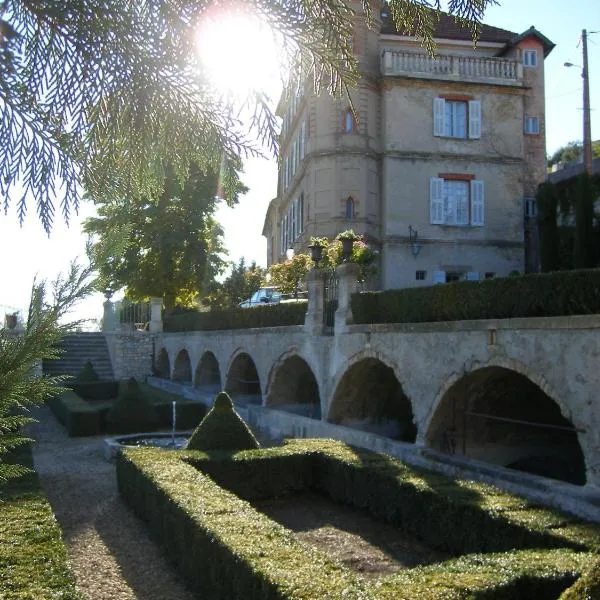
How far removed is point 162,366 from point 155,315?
2367 mm

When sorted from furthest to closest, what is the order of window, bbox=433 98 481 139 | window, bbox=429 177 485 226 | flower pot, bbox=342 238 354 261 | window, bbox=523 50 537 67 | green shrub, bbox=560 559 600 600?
1. window, bbox=523 50 537 67
2. window, bbox=433 98 481 139
3. window, bbox=429 177 485 226
4. flower pot, bbox=342 238 354 261
5. green shrub, bbox=560 559 600 600

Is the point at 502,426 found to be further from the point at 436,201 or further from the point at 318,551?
the point at 436,201

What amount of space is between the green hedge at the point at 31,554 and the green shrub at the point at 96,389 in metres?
15.9

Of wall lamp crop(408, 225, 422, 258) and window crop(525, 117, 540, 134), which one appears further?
window crop(525, 117, 540, 134)

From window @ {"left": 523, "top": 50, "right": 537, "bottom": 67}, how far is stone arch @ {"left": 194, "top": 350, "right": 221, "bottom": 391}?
669 inches

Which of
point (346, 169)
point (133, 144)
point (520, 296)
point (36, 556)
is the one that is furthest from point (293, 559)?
point (346, 169)

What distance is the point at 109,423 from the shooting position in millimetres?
17031

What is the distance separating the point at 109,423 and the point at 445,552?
1122 cm

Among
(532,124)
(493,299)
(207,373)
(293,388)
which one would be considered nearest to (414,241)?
(293,388)

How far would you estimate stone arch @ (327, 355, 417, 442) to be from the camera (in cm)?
1438

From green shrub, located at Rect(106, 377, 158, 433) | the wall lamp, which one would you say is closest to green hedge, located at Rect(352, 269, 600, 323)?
green shrub, located at Rect(106, 377, 158, 433)

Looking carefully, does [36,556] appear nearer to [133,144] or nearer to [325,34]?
[133,144]

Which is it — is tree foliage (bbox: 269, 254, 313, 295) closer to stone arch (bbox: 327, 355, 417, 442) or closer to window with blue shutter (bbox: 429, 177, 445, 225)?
window with blue shutter (bbox: 429, 177, 445, 225)

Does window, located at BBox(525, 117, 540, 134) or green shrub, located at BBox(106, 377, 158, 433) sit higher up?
window, located at BBox(525, 117, 540, 134)
